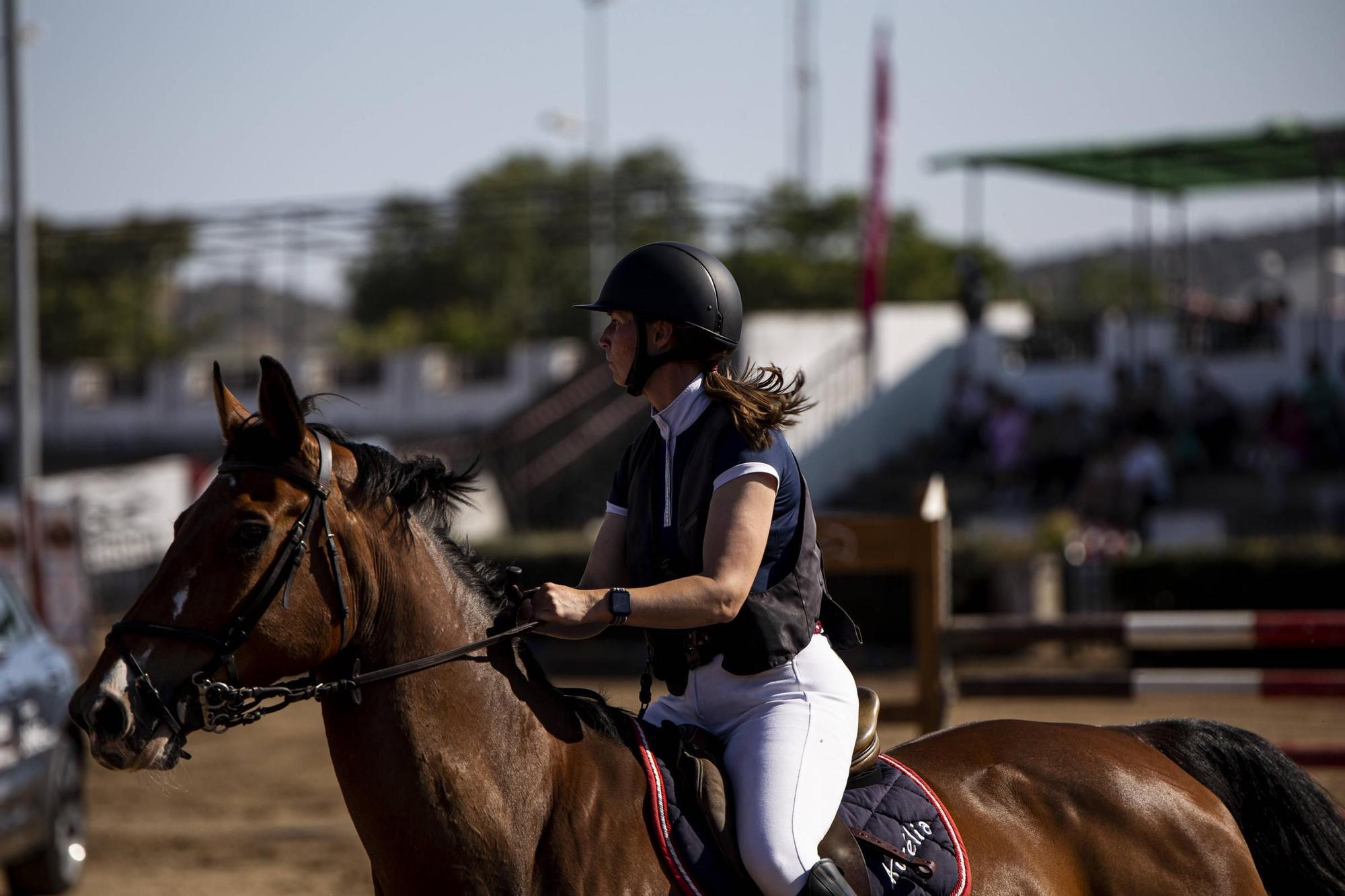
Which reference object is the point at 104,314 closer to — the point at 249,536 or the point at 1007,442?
the point at 1007,442

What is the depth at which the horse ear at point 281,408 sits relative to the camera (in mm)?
2957

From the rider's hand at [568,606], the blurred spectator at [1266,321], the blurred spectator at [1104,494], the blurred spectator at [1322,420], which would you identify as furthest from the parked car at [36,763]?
the blurred spectator at [1266,321]

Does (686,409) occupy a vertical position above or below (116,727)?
above

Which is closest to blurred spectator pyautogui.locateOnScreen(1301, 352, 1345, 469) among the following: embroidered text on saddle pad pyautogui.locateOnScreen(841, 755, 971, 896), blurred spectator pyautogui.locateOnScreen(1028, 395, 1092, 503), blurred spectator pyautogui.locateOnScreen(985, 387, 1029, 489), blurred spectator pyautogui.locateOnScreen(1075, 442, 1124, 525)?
blurred spectator pyautogui.locateOnScreen(1028, 395, 1092, 503)

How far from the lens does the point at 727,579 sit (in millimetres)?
3072

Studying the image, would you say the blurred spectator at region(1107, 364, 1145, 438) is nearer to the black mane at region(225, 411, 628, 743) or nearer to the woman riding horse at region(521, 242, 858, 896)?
the woman riding horse at region(521, 242, 858, 896)

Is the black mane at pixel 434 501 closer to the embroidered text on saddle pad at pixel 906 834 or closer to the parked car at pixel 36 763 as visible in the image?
the embroidered text on saddle pad at pixel 906 834

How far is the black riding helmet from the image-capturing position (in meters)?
3.38

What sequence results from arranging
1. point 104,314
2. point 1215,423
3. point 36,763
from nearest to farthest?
point 36,763 < point 1215,423 < point 104,314

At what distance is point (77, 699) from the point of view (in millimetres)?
2824

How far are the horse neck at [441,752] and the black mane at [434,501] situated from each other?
75 mm

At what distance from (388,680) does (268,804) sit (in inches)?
330

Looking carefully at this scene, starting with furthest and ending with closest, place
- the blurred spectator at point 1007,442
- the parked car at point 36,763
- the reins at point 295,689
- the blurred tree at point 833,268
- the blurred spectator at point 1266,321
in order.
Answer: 1. the blurred tree at point 833,268
2. the blurred spectator at point 1266,321
3. the blurred spectator at point 1007,442
4. the parked car at point 36,763
5. the reins at point 295,689

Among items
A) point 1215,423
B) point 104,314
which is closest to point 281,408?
point 1215,423
